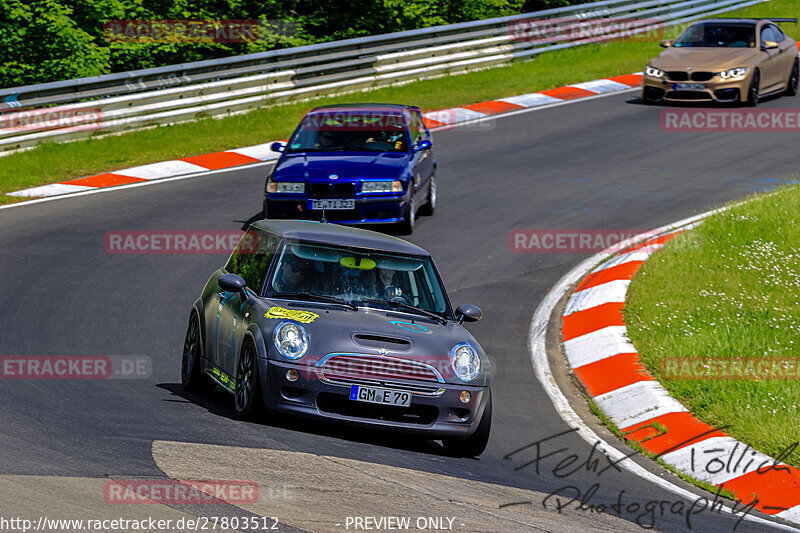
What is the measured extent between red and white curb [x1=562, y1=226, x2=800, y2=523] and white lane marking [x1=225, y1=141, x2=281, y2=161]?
24.5 feet

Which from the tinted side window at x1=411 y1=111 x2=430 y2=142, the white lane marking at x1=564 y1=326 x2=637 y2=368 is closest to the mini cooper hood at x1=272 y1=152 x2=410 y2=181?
the tinted side window at x1=411 y1=111 x2=430 y2=142

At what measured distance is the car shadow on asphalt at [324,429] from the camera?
327 inches

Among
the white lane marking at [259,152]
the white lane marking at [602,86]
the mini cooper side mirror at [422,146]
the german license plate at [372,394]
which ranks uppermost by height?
the mini cooper side mirror at [422,146]

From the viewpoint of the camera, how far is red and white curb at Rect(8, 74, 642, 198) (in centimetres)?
1750

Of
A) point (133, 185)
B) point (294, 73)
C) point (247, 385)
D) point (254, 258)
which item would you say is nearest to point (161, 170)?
point (133, 185)

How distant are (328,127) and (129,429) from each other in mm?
8516

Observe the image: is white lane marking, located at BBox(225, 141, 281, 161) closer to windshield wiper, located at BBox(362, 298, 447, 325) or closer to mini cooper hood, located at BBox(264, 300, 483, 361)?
windshield wiper, located at BBox(362, 298, 447, 325)

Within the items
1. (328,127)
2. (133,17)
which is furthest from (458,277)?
(133,17)

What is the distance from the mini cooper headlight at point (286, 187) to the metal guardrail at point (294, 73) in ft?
21.9

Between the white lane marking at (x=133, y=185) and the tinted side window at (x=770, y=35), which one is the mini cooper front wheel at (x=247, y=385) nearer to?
the white lane marking at (x=133, y=185)

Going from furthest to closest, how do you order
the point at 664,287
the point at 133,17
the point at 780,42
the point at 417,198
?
the point at 133,17 < the point at 780,42 < the point at 417,198 < the point at 664,287

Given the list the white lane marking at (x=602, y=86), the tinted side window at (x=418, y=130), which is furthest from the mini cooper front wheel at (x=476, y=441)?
the white lane marking at (x=602, y=86)

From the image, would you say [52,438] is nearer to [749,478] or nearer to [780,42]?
[749,478]

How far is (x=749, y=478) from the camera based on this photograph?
8.46 m
